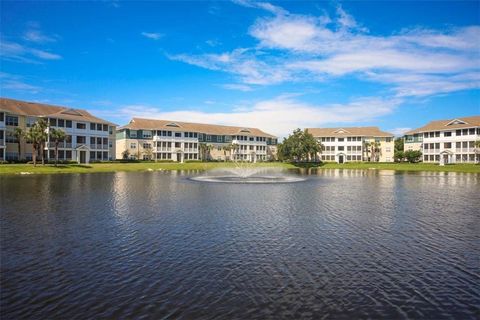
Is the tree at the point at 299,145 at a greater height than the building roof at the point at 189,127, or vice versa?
the building roof at the point at 189,127

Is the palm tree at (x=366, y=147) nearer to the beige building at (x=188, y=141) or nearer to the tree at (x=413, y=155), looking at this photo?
the tree at (x=413, y=155)

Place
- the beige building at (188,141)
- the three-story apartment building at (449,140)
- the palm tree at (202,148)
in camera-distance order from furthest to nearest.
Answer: the palm tree at (202,148), the beige building at (188,141), the three-story apartment building at (449,140)

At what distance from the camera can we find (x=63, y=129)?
7956cm

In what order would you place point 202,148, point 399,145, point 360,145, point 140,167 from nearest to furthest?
point 140,167
point 202,148
point 360,145
point 399,145

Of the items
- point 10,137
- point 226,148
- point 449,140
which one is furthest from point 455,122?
point 10,137

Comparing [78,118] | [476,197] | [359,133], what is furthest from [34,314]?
[359,133]

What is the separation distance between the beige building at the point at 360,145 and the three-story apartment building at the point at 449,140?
38.5ft

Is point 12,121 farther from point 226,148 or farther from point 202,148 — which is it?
point 226,148

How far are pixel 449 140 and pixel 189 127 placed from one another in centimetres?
7405

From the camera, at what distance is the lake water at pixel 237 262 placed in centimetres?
1023

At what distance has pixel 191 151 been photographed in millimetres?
109312

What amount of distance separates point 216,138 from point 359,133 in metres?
47.5

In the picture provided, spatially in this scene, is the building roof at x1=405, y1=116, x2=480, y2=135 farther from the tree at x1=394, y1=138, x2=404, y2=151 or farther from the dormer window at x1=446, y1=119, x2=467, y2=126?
the tree at x1=394, y1=138, x2=404, y2=151

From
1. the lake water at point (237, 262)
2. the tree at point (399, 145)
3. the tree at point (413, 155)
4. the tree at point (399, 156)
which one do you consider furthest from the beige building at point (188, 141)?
the lake water at point (237, 262)
